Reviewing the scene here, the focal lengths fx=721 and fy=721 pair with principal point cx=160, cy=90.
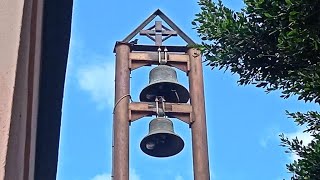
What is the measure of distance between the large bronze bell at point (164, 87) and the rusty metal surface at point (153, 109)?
0.34ft

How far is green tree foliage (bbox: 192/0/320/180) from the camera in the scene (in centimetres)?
361

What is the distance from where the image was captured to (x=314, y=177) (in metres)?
3.62

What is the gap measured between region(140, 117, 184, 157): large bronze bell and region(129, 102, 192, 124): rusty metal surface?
0.32 metres

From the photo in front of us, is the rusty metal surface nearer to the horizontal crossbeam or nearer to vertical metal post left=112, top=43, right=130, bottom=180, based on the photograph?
vertical metal post left=112, top=43, right=130, bottom=180

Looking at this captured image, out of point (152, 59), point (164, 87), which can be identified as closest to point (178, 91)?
point (164, 87)

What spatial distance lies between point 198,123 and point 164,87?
0.65 metres

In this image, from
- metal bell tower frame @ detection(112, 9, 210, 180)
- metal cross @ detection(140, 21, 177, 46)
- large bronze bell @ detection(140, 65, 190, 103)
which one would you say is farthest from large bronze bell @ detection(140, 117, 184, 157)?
metal cross @ detection(140, 21, 177, 46)

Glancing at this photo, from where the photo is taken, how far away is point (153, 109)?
8734mm

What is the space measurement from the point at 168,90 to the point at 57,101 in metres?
4.35

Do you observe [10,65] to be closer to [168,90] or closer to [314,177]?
[314,177]

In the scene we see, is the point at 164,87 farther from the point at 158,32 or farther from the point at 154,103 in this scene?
the point at 158,32

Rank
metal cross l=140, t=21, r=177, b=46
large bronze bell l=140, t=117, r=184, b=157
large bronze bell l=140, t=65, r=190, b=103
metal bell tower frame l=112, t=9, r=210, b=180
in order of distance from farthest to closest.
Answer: metal cross l=140, t=21, r=177, b=46 → large bronze bell l=140, t=65, r=190, b=103 → metal bell tower frame l=112, t=9, r=210, b=180 → large bronze bell l=140, t=117, r=184, b=157

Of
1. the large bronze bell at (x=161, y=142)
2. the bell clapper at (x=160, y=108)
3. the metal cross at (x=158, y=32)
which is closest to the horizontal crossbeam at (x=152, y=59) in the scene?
the metal cross at (x=158, y=32)

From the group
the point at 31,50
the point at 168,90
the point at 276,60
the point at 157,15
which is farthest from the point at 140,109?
the point at 31,50
